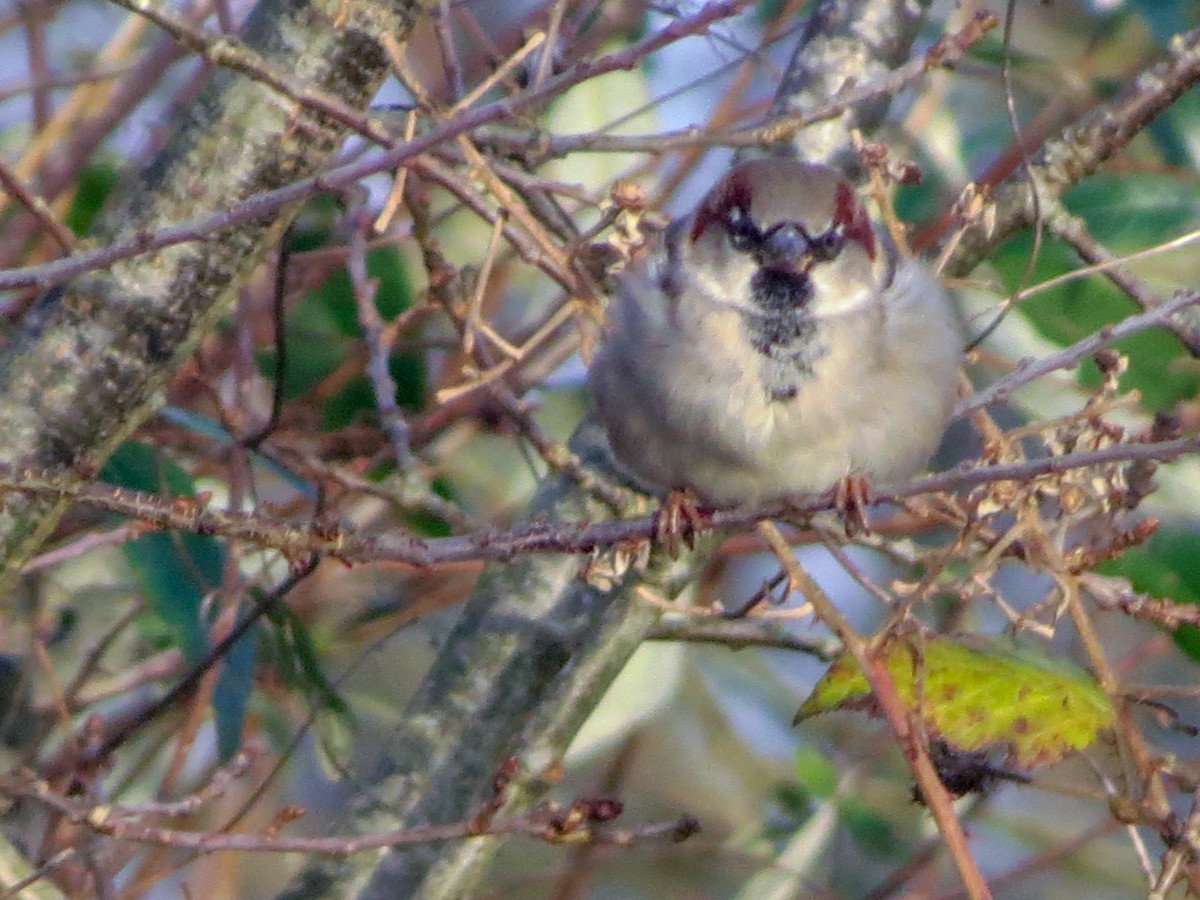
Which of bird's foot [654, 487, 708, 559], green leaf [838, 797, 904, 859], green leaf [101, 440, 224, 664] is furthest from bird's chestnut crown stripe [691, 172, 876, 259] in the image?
green leaf [838, 797, 904, 859]

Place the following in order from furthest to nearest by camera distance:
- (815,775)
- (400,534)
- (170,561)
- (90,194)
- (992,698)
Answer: (815,775)
(90,194)
(170,561)
(992,698)
(400,534)

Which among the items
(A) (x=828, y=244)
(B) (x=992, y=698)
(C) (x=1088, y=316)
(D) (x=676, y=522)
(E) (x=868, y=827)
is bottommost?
(B) (x=992, y=698)

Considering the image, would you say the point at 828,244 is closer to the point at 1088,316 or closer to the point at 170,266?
the point at 1088,316

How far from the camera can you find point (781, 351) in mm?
1911

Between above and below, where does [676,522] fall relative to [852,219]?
below

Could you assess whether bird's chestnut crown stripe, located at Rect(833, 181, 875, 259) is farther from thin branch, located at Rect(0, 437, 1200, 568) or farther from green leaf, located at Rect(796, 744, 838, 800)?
green leaf, located at Rect(796, 744, 838, 800)

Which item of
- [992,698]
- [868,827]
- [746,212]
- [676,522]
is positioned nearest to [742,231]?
[746,212]

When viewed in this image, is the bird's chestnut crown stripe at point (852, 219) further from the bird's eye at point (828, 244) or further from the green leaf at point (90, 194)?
the green leaf at point (90, 194)

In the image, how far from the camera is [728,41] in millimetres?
2094

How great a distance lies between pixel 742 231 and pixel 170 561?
798 mm

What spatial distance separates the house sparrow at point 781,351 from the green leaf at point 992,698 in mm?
256

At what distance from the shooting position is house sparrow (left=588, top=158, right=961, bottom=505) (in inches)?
74.7

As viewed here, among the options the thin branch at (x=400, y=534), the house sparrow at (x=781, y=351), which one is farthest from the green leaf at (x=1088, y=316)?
the thin branch at (x=400, y=534)

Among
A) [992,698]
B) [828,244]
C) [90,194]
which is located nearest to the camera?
[992,698]
